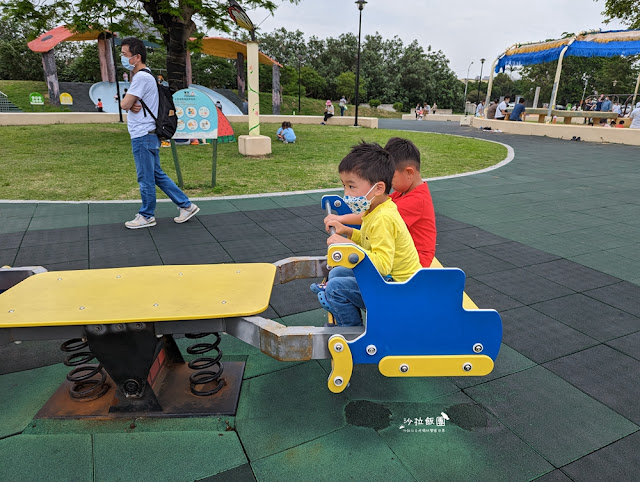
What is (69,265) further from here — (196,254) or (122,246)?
(196,254)

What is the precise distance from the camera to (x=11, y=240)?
4.70 meters

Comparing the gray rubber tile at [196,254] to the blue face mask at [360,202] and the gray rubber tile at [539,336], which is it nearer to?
the blue face mask at [360,202]

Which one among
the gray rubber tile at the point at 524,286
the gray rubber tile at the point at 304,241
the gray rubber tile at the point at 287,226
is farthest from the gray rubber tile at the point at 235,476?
the gray rubber tile at the point at 287,226

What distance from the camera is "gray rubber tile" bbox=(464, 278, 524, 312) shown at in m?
3.31

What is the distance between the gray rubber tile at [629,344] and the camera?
272cm

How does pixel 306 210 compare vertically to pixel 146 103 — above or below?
below

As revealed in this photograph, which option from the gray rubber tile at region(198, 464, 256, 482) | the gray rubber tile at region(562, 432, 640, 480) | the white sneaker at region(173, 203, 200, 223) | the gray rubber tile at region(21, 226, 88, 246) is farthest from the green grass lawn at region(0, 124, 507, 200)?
the gray rubber tile at region(198, 464, 256, 482)

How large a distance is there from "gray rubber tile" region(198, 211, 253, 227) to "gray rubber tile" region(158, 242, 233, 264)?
810 millimetres

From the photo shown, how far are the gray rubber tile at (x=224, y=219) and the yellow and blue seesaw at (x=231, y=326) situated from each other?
124 inches

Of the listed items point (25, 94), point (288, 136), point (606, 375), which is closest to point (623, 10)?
point (288, 136)

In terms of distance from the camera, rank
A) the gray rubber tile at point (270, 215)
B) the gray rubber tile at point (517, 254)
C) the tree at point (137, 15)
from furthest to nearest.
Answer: the tree at point (137, 15) < the gray rubber tile at point (270, 215) < the gray rubber tile at point (517, 254)

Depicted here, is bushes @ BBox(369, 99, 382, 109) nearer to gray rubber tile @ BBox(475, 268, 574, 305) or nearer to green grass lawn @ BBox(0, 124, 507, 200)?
green grass lawn @ BBox(0, 124, 507, 200)

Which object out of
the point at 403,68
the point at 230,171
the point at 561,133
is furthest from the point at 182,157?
the point at 403,68

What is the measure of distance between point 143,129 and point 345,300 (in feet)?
11.8
